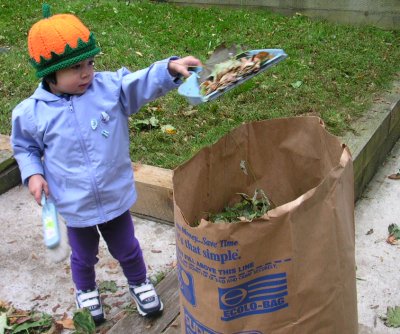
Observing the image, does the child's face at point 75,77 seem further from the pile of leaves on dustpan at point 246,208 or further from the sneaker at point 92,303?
the sneaker at point 92,303

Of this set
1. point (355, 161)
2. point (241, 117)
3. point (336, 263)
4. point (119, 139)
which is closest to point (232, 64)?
point (119, 139)

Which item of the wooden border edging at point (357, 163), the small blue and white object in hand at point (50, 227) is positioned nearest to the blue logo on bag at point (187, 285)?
the small blue and white object in hand at point (50, 227)

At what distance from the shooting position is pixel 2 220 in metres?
3.52

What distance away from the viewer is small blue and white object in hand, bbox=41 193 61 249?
1.83 metres

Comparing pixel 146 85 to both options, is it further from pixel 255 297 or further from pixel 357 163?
pixel 357 163

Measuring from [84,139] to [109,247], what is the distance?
2.02ft

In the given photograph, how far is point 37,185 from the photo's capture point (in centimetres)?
217

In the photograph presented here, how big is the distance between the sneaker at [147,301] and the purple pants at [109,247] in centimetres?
6

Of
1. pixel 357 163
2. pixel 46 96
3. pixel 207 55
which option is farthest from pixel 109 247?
pixel 207 55

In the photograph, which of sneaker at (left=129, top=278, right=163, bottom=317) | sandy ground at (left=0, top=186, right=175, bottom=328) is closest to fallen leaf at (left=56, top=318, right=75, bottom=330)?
sandy ground at (left=0, top=186, right=175, bottom=328)

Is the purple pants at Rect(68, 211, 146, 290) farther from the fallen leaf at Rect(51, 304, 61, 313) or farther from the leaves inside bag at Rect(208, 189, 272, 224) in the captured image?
the leaves inside bag at Rect(208, 189, 272, 224)

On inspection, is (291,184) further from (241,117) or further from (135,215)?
(241,117)

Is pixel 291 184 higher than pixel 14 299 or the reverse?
higher

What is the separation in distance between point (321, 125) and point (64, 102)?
1045 millimetres
